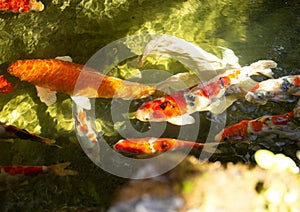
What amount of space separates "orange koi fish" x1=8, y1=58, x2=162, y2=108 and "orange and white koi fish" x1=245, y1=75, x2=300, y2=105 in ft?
3.20

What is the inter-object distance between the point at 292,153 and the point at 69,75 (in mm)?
2134

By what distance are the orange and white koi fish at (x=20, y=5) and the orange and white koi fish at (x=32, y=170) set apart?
2.33 m

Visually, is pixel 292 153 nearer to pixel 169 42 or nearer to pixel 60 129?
pixel 169 42

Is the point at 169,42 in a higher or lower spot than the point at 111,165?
higher

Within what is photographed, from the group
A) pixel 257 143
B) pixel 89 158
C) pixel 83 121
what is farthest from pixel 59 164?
pixel 257 143

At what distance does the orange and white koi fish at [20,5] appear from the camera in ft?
14.9

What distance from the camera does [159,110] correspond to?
333cm

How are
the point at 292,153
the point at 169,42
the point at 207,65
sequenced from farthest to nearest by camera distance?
the point at 169,42, the point at 207,65, the point at 292,153

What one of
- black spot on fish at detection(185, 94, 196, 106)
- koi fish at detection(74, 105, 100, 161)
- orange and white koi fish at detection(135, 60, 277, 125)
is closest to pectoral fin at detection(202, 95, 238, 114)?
orange and white koi fish at detection(135, 60, 277, 125)

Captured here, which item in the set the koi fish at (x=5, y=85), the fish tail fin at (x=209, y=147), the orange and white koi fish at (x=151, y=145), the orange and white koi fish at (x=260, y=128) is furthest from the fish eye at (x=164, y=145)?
the koi fish at (x=5, y=85)

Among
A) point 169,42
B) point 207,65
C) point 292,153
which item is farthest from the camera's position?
point 169,42

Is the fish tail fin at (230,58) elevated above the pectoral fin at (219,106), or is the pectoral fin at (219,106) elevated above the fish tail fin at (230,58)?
the fish tail fin at (230,58)

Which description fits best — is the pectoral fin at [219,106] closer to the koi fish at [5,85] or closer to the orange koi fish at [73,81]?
the orange koi fish at [73,81]

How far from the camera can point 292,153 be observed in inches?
124
